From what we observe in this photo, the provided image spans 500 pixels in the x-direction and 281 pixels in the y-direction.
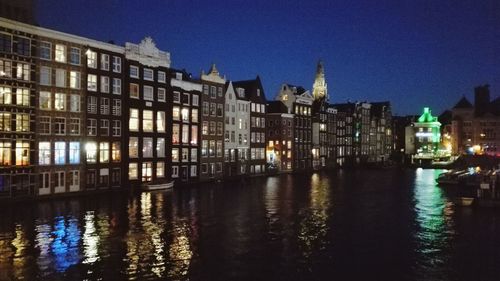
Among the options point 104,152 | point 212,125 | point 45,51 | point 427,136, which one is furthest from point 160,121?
point 427,136

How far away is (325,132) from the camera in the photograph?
145375 mm

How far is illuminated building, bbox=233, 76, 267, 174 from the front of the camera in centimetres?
11038

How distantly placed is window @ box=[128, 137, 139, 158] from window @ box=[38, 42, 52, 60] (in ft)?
58.0

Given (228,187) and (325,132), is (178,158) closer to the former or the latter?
(228,187)

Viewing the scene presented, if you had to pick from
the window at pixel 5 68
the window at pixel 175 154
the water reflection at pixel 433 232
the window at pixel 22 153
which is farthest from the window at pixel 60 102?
the water reflection at pixel 433 232

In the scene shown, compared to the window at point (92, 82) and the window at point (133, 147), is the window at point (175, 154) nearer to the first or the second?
the window at point (133, 147)

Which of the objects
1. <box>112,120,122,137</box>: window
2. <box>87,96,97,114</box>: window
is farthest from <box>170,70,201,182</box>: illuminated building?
<box>87,96,97,114</box>: window

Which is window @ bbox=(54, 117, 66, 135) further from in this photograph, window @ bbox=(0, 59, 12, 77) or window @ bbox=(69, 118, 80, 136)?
window @ bbox=(0, 59, 12, 77)

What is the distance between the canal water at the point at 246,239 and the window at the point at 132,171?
10.1 meters

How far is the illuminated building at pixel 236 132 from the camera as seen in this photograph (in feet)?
333

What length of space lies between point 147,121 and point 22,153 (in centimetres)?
2267

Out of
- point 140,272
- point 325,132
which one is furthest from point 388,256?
point 325,132

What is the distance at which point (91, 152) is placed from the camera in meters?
68.8

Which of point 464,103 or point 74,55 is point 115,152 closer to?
point 74,55
